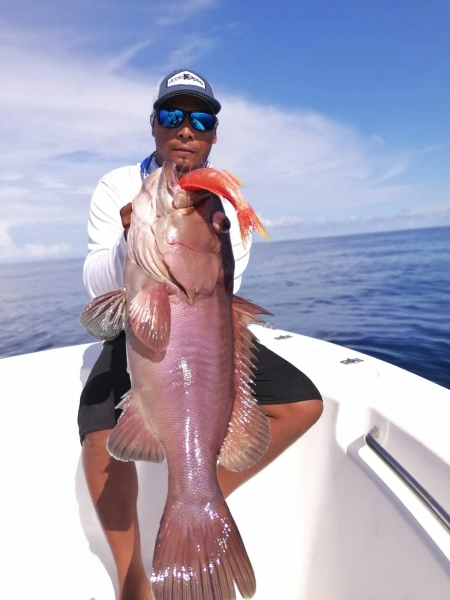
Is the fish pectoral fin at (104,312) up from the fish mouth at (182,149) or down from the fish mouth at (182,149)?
down

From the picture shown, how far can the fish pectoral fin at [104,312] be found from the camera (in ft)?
5.75

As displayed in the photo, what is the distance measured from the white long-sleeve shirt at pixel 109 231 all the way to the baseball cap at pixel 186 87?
0.43m

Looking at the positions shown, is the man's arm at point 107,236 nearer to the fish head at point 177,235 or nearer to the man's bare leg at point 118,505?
the fish head at point 177,235

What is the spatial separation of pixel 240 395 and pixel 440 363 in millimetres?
5628

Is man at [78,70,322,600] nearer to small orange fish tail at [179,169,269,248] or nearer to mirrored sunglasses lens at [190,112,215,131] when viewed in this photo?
mirrored sunglasses lens at [190,112,215,131]

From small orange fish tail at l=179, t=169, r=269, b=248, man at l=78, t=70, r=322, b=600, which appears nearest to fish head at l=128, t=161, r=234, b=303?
small orange fish tail at l=179, t=169, r=269, b=248

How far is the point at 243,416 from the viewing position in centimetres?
184

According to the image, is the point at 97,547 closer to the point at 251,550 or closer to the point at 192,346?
the point at 251,550

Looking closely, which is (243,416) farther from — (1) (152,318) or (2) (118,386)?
(2) (118,386)

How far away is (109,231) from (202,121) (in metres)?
0.84

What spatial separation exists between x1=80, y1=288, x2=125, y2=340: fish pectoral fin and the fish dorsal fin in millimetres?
452

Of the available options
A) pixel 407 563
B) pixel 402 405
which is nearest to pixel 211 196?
pixel 402 405

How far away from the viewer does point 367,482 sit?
7.42ft

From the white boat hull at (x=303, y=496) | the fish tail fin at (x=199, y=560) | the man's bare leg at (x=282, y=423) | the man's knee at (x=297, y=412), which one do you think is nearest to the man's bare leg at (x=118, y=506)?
the man's bare leg at (x=282, y=423)
